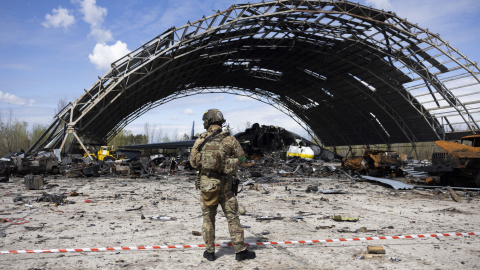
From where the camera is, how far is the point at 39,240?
524 centimetres

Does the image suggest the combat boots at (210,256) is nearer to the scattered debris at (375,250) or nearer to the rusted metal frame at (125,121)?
the scattered debris at (375,250)

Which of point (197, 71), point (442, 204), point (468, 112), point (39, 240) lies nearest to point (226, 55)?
point (197, 71)

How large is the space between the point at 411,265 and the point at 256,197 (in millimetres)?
6688

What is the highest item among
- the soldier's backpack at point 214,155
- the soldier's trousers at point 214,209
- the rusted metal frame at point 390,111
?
the rusted metal frame at point 390,111

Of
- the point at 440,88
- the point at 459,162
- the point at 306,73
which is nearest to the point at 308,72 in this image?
the point at 306,73

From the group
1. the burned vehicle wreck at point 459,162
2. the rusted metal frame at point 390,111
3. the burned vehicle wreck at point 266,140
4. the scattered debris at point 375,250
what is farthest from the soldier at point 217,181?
the rusted metal frame at point 390,111

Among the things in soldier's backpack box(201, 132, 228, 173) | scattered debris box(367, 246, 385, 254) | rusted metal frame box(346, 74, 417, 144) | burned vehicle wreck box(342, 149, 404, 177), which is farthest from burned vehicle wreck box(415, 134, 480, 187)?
rusted metal frame box(346, 74, 417, 144)

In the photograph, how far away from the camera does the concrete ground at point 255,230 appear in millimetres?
4285

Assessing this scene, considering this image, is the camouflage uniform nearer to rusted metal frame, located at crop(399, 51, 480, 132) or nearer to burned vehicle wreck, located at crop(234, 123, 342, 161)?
burned vehicle wreck, located at crop(234, 123, 342, 161)

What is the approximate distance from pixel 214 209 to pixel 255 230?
1873 mm

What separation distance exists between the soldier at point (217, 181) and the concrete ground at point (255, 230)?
0.29m

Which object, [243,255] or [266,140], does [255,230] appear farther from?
[266,140]

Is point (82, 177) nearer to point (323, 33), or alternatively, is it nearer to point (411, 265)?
point (411, 265)

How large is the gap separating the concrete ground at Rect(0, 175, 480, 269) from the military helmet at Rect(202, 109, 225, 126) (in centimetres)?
191
